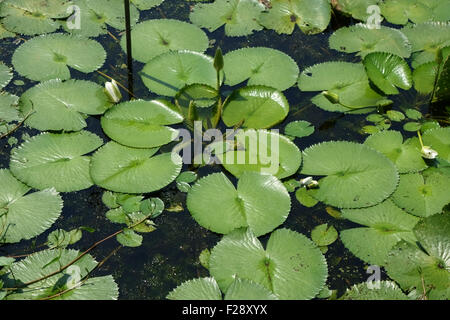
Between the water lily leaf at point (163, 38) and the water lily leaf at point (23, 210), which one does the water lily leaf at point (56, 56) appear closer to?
the water lily leaf at point (163, 38)

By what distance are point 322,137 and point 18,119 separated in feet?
6.01

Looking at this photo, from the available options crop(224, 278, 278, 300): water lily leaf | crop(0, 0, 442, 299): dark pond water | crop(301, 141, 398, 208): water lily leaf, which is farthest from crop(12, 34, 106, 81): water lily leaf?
crop(224, 278, 278, 300): water lily leaf

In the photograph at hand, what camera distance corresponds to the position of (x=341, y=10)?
3799 millimetres

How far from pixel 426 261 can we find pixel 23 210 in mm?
2016

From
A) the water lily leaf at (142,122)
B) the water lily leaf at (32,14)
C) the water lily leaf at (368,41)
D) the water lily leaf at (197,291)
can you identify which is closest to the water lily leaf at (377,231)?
the water lily leaf at (197,291)

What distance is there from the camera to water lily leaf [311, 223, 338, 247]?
8.11ft

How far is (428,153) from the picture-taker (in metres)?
2.74

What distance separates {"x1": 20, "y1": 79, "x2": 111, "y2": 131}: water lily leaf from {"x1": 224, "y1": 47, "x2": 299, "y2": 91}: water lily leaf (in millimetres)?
849

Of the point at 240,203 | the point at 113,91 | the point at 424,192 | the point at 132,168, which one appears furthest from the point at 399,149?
the point at 113,91

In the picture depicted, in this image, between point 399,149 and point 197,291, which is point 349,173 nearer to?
point 399,149

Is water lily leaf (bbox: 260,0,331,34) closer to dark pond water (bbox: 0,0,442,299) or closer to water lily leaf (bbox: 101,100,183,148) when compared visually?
dark pond water (bbox: 0,0,442,299)

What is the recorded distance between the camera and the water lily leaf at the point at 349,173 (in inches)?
103

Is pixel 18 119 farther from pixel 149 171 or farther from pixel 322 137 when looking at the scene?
pixel 322 137

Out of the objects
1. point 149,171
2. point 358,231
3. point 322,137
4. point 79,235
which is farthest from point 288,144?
point 79,235
